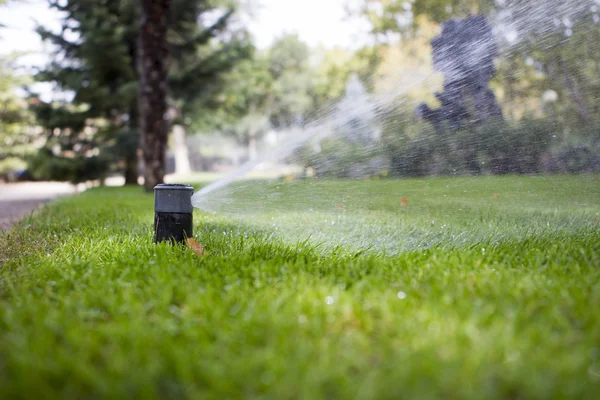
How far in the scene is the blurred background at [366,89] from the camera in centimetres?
375

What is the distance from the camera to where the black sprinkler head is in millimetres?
2625

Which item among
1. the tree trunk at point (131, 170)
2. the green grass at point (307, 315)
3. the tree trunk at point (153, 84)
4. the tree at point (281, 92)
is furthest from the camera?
the tree at point (281, 92)

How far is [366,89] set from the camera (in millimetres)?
7383

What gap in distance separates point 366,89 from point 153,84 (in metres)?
3.71

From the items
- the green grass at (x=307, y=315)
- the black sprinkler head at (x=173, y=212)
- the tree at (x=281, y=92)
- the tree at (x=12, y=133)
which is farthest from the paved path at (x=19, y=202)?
the tree at (x=281, y=92)

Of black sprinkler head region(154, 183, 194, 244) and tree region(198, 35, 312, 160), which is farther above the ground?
tree region(198, 35, 312, 160)

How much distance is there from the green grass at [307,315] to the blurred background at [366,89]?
112cm

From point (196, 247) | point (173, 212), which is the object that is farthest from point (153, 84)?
point (196, 247)

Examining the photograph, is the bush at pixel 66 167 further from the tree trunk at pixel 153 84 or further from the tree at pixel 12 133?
the tree at pixel 12 133

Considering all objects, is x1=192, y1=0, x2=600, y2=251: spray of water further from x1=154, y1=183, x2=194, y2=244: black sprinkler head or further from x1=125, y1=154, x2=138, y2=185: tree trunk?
x1=125, y1=154, x2=138, y2=185: tree trunk

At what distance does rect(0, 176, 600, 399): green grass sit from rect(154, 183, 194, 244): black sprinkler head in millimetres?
153

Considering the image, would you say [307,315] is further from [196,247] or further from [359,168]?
[359,168]

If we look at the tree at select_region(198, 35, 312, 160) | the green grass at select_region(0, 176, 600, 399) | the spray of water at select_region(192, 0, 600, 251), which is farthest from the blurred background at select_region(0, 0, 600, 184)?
the tree at select_region(198, 35, 312, 160)

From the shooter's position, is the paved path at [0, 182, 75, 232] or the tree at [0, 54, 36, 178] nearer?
the paved path at [0, 182, 75, 232]
